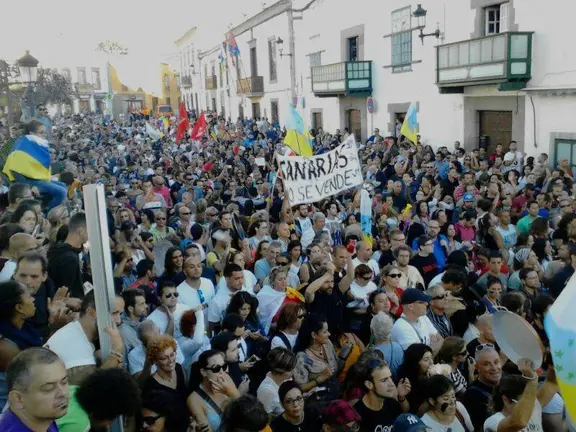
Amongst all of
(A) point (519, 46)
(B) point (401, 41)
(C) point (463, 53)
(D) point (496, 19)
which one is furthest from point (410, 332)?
(B) point (401, 41)

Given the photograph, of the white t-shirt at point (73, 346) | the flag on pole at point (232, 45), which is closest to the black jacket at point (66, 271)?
the white t-shirt at point (73, 346)

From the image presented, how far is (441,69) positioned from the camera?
53.5ft

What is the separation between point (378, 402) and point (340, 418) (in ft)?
1.46

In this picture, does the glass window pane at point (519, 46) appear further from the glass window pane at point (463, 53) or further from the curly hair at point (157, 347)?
the curly hair at point (157, 347)

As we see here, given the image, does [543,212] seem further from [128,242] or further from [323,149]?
[323,149]

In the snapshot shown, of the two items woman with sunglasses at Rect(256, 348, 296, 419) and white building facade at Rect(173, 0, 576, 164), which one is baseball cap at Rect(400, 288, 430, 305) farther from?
white building facade at Rect(173, 0, 576, 164)

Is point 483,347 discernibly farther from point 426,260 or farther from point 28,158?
point 28,158

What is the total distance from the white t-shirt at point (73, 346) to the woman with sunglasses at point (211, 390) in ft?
2.14

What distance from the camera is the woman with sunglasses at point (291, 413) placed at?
352 centimetres

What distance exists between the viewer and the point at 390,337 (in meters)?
4.55

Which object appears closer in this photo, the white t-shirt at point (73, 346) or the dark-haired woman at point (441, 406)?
the white t-shirt at point (73, 346)

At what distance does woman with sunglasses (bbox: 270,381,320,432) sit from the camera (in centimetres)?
352

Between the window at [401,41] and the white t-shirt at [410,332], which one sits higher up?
the window at [401,41]

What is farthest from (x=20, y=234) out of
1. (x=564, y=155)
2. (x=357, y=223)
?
(x=564, y=155)
